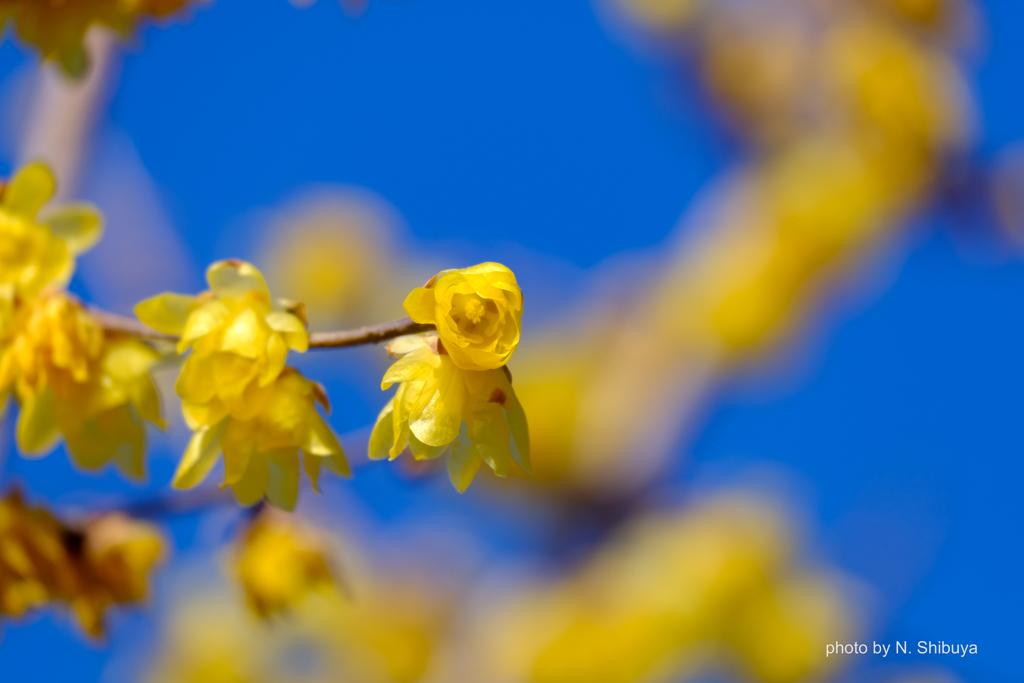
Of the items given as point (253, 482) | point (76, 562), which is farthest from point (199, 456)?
point (76, 562)

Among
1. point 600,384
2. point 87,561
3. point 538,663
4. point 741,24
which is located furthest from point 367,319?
point 87,561

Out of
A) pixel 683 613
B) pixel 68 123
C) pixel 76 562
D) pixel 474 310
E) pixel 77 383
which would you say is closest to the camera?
pixel 474 310

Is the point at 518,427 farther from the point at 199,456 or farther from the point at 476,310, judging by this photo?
the point at 199,456

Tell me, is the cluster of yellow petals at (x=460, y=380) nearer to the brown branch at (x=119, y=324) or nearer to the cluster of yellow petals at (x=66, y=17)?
the brown branch at (x=119, y=324)

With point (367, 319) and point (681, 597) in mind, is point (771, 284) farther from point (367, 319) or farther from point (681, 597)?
point (367, 319)

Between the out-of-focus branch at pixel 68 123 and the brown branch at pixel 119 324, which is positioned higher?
the out-of-focus branch at pixel 68 123

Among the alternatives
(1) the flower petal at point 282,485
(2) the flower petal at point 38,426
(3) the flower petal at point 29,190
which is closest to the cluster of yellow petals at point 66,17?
(3) the flower petal at point 29,190

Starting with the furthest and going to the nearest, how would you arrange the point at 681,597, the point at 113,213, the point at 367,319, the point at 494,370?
the point at 367,319
the point at 681,597
the point at 113,213
the point at 494,370
